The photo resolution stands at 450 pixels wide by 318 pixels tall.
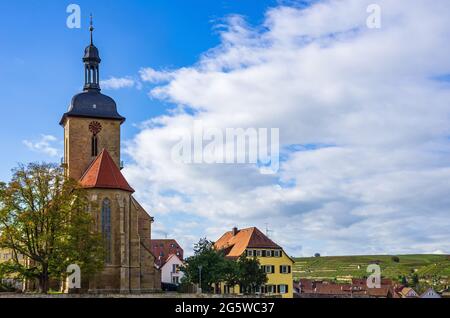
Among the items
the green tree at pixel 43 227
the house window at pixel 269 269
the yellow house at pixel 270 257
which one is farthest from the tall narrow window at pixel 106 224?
the house window at pixel 269 269

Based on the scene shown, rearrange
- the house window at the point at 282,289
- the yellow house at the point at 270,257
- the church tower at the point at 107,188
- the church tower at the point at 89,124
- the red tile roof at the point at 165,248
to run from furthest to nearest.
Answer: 1. the red tile roof at the point at 165,248
2. the house window at the point at 282,289
3. the yellow house at the point at 270,257
4. the church tower at the point at 89,124
5. the church tower at the point at 107,188

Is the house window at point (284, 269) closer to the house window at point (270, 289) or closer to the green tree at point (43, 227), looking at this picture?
the house window at point (270, 289)

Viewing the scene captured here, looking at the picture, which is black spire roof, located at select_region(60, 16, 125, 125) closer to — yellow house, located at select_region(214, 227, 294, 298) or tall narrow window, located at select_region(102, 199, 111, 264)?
tall narrow window, located at select_region(102, 199, 111, 264)

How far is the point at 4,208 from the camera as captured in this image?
54.6m

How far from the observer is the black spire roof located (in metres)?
72.8

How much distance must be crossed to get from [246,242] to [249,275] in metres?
11.5

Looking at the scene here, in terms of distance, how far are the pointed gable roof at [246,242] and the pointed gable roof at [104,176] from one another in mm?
17889

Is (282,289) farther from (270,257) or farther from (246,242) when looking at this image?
(246,242)

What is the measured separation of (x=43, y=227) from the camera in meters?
56.0

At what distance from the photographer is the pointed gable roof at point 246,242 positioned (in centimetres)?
8151

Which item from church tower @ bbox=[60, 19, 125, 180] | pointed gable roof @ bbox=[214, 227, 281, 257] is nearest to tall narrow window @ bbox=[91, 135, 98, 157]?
church tower @ bbox=[60, 19, 125, 180]

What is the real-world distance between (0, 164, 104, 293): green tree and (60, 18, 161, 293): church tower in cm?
502
